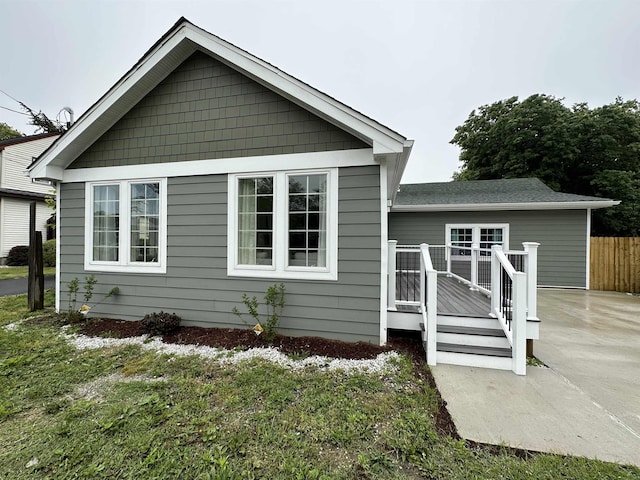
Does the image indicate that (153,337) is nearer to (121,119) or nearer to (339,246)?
(339,246)

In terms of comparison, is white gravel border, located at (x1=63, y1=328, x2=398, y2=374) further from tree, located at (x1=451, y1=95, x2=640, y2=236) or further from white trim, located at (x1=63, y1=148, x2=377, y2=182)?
tree, located at (x1=451, y1=95, x2=640, y2=236)

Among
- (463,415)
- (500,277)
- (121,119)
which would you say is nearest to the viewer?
(463,415)

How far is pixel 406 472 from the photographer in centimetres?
190

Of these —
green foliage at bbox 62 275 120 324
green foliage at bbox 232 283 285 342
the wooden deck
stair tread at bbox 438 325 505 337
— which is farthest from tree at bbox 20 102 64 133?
stair tread at bbox 438 325 505 337

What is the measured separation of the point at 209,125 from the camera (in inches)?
184

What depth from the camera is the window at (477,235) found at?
957 centimetres

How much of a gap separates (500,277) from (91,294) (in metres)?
7.06

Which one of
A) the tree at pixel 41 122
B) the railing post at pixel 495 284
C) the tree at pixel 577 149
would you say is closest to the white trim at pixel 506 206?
the railing post at pixel 495 284

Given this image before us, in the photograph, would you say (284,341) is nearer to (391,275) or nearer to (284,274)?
(284,274)

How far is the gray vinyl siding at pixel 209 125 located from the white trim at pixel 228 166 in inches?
3.7

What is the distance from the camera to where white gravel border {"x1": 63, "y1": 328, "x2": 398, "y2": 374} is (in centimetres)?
349

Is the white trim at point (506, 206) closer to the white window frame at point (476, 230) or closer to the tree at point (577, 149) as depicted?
the white window frame at point (476, 230)

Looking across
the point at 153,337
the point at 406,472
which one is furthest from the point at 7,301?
the point at 406,472

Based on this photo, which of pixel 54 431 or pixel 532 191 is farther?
pixel 532 191
